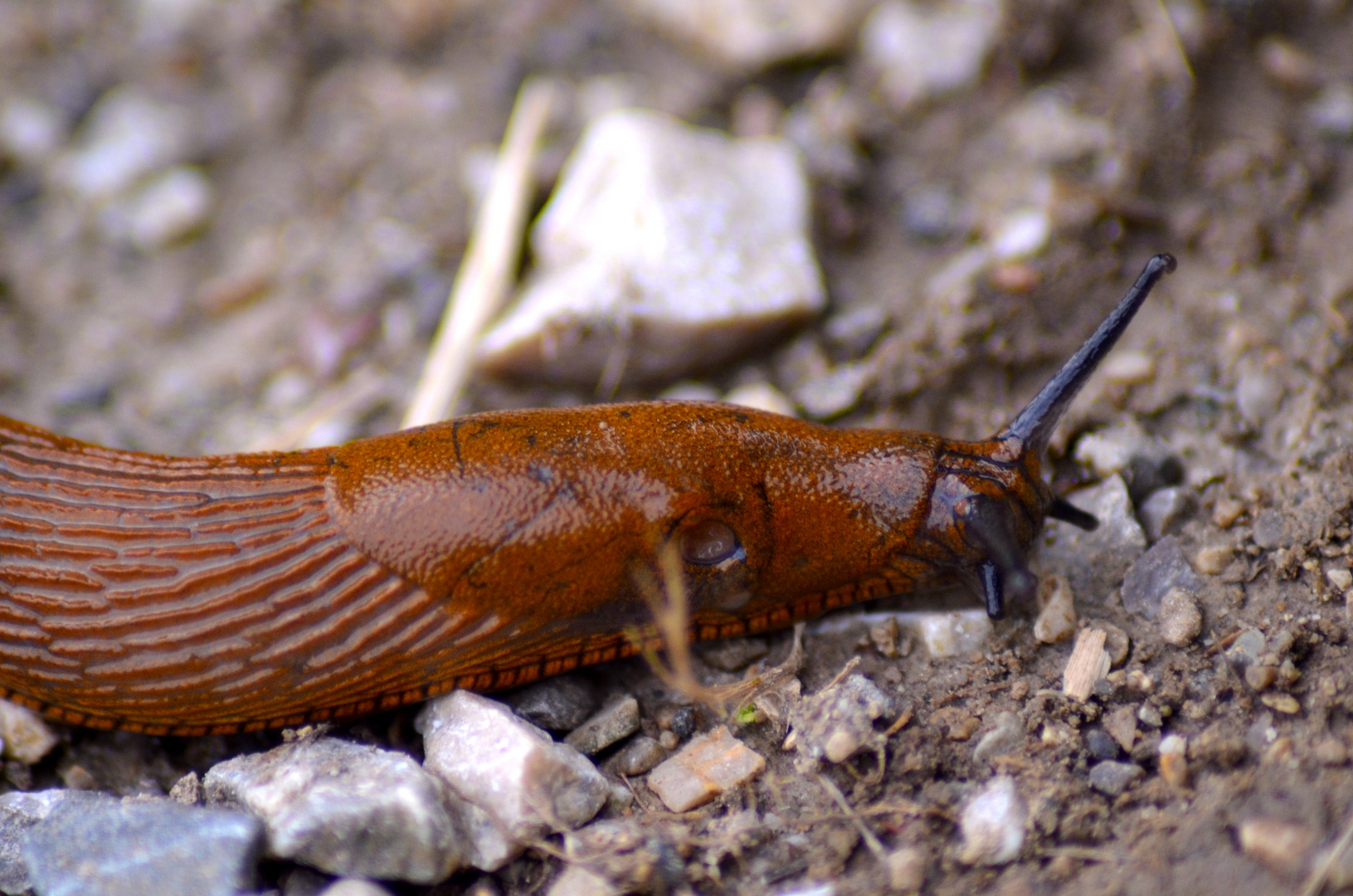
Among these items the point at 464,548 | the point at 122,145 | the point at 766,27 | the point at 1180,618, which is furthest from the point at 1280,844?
the point at 122,145

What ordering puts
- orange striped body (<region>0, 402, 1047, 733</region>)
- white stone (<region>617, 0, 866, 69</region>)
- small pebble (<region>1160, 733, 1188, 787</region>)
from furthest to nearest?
white stone (<region>617, 0, 866, 69</region>) < orange striped body (<region>0, 402, 1047, 733</region>) < small pebble (<region>1160, 733, 1188, 787</region>)

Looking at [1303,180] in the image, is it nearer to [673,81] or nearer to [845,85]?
[845,85]

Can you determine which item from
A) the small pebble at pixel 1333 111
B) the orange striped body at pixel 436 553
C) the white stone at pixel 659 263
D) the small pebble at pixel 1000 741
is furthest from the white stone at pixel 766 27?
the small pebble at pixel 1000 741

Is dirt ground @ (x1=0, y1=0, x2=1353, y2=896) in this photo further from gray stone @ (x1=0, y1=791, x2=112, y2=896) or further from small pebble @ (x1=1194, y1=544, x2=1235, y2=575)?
gray stone @ (x1=0, y1=791, x2=112, y2=896)

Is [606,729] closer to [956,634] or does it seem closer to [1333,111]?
[956,634]

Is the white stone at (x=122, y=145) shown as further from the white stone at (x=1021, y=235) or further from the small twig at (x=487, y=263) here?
the white stone at (x=1021, y=235)

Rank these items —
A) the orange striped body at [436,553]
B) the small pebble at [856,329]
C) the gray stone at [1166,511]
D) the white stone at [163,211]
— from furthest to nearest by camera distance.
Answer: the white stone at [163,211] → the small pebble at [856,329] → the gray stone at [1166,511] → the orange striped body at [436,553]

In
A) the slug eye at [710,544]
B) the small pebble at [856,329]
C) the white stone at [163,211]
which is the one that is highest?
the white stone at [163,211]

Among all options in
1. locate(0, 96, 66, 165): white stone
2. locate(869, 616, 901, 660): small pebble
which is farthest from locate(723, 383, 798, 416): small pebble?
locate(0, 96, 66, 165): white stone
